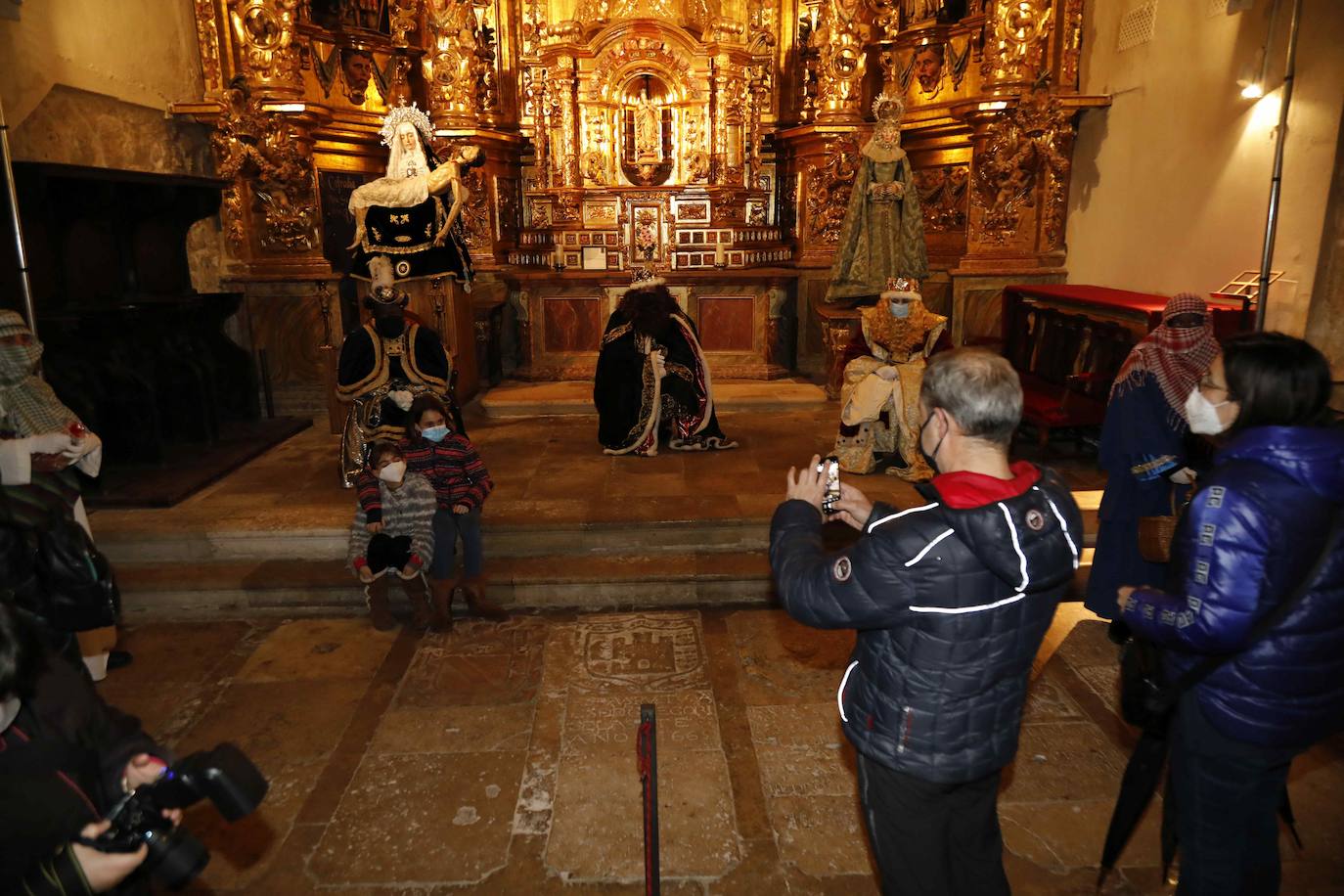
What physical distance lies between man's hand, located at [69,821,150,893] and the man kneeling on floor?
10.8 ft

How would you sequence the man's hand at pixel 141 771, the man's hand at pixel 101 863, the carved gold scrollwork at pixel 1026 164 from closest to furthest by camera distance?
1. the man's hand at pixel 101 863
2. the man's hand at pixel 141 771
3. the carved gold scrollwork at pixel 1026 164

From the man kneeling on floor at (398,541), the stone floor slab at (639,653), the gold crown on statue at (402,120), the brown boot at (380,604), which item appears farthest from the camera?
the gold crown on statue at (402,120)

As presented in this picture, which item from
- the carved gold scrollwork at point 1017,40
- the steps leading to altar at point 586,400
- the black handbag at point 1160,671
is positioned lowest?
the steps leading to altar at point 586,400

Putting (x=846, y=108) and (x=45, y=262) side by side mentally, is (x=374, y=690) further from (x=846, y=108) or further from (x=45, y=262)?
(x=846, y=108)

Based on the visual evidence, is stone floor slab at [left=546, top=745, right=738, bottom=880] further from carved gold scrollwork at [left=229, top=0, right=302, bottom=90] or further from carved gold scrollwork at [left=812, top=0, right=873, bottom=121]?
carved gold scrollwork at [left=812, top=0, right=873, bottom=121]

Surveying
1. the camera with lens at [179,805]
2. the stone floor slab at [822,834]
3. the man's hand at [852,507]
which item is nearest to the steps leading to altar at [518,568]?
the stone floor slab at [822,834]

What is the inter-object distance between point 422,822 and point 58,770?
1880 millimetres

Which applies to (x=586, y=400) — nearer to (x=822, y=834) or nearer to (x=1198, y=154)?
(x=1198, y=154)

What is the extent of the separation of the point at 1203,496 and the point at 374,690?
3.88 metres

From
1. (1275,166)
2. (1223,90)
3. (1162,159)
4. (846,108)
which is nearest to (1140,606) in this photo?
(1275,166)

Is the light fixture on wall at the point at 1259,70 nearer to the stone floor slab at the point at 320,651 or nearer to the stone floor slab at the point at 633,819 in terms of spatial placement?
the stone floor slab at the point at 633,819

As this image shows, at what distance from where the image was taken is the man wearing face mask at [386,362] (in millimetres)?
6414

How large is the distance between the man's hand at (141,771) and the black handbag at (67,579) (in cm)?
144

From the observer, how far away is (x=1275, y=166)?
17.6 feet
